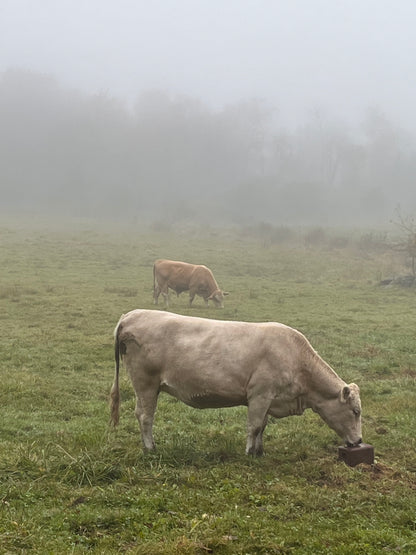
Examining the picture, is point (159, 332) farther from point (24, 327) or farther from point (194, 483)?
point (24, 327)

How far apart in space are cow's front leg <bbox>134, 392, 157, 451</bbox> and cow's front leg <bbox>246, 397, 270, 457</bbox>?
1.49 m

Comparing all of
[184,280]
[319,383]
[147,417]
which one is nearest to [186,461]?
[147,417]

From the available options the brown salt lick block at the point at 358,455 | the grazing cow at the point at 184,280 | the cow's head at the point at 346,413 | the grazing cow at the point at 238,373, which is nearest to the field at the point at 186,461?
the brown salt lick block at the point at 358,455

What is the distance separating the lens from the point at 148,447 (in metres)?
8.24

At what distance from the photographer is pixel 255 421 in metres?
8.07

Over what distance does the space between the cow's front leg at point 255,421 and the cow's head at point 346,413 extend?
1.02 meters

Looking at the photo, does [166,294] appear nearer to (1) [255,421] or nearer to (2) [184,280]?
(2) [184,280]

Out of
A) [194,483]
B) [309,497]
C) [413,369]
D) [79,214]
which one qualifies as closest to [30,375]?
[194,483]

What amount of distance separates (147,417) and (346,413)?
→ 10.1 feet

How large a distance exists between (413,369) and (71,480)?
10524 mm

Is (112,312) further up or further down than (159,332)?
further down

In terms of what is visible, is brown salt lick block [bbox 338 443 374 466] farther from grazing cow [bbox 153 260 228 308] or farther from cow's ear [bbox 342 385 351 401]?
grazing cow [bbox 153 260 228 308]

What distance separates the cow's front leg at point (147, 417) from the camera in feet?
27.1

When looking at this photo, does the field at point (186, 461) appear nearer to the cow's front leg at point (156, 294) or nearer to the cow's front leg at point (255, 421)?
the cow's front leg at point (255, 421)
